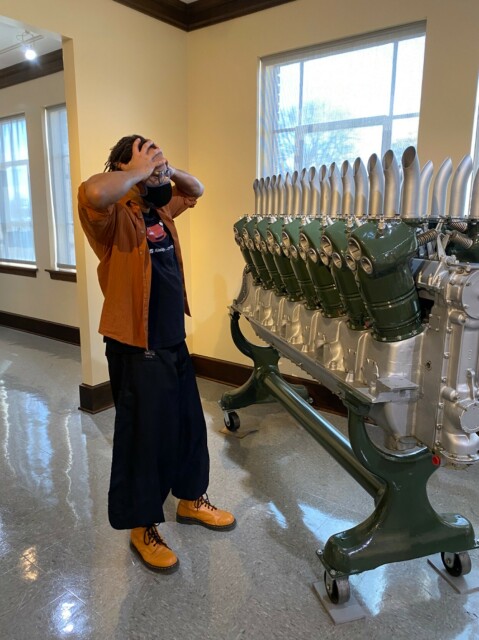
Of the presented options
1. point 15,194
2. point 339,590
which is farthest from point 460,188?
point 15,194

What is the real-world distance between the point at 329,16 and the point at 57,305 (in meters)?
4.05

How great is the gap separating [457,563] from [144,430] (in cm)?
130

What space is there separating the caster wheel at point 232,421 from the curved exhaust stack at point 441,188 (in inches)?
77.4

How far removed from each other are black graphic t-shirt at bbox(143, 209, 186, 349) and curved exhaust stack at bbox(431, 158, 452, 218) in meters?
0.96

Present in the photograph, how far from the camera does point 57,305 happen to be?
5.57 metres

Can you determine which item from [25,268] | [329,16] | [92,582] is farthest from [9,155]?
[92,582]

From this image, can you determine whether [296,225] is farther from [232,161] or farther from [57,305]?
[57,305]

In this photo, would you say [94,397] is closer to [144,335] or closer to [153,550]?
[153,550]

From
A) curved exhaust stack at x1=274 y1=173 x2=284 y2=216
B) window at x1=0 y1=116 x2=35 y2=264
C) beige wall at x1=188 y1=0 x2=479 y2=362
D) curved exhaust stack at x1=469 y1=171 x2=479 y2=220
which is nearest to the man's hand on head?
curved exhaust stack at x1=274 y1=173 x2=284 y2=216

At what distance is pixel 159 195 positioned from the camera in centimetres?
181

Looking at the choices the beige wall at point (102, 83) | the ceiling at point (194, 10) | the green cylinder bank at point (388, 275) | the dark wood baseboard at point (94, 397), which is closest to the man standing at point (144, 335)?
the green cylinder bank at point (388, 275)

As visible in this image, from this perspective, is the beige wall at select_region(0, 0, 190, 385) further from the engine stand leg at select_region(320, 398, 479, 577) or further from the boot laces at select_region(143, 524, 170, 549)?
the engine stand leg at select_region(320, 398, 479, 577)

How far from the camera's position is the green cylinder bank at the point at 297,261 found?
200 centimetres

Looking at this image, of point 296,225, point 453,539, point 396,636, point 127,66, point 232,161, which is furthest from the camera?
point 232,161
